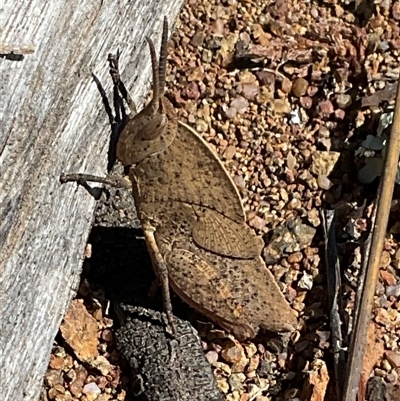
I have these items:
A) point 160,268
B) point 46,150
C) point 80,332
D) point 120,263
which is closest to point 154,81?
point 46,150

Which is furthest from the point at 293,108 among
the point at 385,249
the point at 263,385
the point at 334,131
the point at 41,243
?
the point at 41,243

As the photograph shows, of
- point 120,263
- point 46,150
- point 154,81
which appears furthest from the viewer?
point 120,263

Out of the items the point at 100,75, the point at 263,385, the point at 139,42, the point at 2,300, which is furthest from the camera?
the point at 263,385

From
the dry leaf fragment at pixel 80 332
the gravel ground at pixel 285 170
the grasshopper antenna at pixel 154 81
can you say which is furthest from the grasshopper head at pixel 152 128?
the dry leaf fragment at pixel 80 332

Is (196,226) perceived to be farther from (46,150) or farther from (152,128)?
(46,150)

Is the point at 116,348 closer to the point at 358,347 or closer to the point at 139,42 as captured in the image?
the point at 358,347

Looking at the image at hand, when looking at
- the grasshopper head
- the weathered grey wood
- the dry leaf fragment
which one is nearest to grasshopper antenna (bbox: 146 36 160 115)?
the grasshopper head
